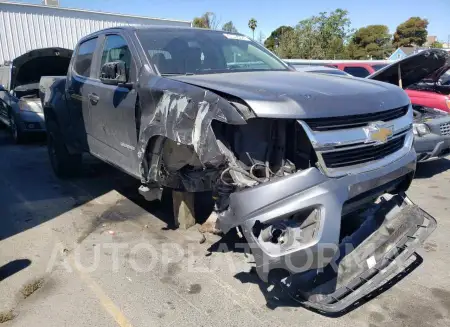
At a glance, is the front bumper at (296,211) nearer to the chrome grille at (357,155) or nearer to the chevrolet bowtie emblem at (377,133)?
the chrome grille at (357,155)

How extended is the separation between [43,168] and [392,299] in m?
6.04

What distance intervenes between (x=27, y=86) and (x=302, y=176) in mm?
8773

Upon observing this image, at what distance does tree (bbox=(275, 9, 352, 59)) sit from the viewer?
1166 inches

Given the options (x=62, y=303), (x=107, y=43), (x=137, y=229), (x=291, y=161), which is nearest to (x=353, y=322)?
(x=291, y=161)

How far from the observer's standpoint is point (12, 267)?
3639 mm

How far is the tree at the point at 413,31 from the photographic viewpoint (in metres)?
50.8

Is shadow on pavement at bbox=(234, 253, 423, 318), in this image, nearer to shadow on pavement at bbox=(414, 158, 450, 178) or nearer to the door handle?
the door handle

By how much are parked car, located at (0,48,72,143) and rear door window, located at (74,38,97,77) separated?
374 centimetres

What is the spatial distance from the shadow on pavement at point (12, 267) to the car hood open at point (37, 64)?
245 inches

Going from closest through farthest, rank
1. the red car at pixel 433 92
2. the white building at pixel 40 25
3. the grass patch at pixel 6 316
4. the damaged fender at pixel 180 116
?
the damaged fender at pixel 180 116 → the grass patch at pixel 6 316 → the red car at pixel 433 92 → the white building at pixel 40 25

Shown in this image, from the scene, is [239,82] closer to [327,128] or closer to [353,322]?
[327,128]

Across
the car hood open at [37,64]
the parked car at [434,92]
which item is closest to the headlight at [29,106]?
the car hood open at [37,64]

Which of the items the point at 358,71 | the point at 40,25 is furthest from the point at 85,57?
the point at 40,25

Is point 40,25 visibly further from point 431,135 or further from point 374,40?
point 374,40
